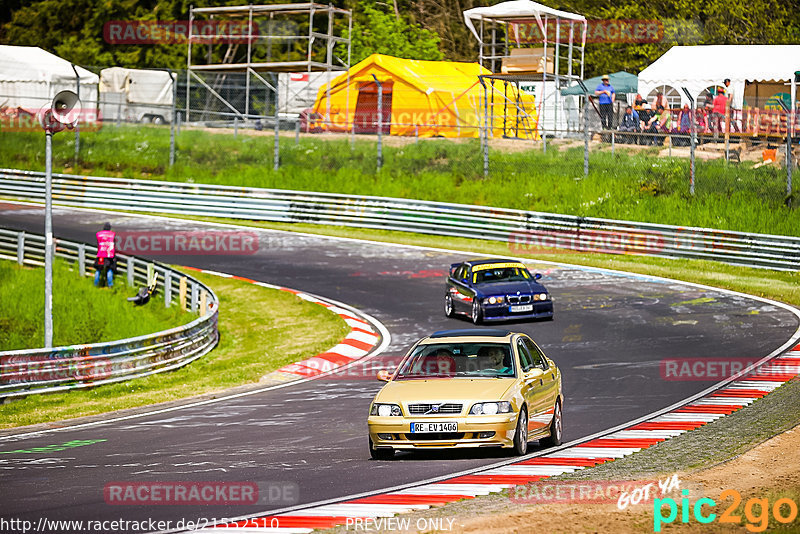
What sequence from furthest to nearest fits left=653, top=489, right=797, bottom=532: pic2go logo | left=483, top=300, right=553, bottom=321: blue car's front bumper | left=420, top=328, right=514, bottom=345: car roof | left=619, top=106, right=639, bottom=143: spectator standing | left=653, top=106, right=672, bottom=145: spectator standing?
1. left=653, top=106, right=672, bottom=145: spectator standing
2. left=619, top=106, right=639, bottom=143: spectator standing
3. left=483, top=300, right=553, bottom=321: blue car's front bumper
4. left=420, top=328, right=514, bottom=345: car roof
5. left=653, top=489, right=797, bottom=532: pic2go logo

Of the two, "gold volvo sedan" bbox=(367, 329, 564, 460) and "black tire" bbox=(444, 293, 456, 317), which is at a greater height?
"gold volvo sedan" bbox=(367, 329, 564, 460)

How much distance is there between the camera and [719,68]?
1601 inches

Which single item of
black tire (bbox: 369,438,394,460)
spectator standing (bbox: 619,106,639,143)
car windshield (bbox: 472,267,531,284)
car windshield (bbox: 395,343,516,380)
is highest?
spectator standing (bbox: 619,106,639,143)

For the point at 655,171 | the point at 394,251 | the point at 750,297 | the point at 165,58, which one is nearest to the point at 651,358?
the point at 750,297

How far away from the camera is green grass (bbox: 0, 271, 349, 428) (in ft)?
58.1

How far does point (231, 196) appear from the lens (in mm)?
38406

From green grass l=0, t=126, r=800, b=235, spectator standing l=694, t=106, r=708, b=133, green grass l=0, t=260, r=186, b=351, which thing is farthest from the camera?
spectator standing l=694, t=106, r=708, b=133

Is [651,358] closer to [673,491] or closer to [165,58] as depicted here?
[673,491]

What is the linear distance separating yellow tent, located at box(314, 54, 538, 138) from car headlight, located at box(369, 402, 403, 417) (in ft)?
107

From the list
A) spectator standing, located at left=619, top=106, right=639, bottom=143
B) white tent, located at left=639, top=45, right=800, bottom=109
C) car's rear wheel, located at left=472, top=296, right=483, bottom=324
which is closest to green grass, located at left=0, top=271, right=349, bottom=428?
car's rear wheel, located at left=472, top=296, right=483, bottom=324

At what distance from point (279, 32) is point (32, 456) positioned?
157 feet

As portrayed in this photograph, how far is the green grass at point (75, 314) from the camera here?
987 inches

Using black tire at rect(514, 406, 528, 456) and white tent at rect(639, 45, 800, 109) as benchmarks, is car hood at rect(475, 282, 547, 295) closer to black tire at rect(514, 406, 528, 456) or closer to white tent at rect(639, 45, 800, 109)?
black tire at rect(514, 406, 528, 456)

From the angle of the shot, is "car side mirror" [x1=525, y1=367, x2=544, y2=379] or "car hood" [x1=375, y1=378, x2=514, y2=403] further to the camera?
"car side mirror" [x1=525, y1=367, x2=544, y2=379]
